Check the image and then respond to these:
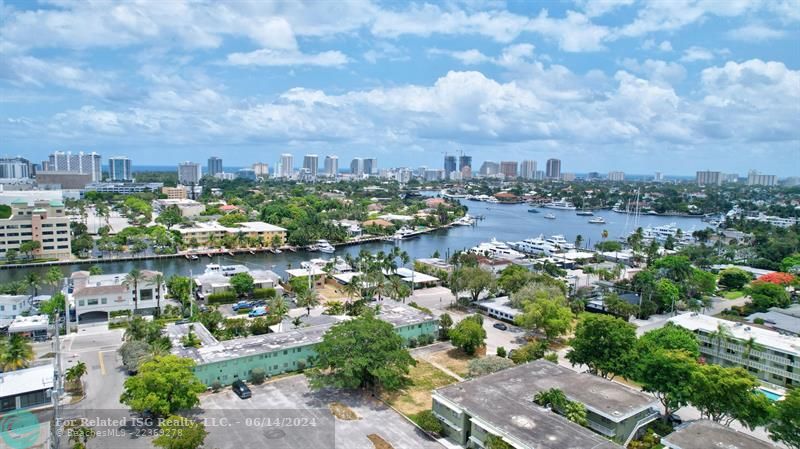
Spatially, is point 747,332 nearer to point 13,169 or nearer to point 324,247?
point 324,247

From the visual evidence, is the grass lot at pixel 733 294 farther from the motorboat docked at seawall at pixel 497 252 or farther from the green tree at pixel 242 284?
the green tree at pixel 242 284

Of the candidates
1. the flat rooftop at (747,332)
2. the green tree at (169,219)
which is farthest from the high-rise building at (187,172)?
the flat rooftop at (747,332)

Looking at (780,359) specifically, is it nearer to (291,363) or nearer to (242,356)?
(291,363)

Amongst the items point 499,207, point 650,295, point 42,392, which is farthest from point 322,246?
point 499,207

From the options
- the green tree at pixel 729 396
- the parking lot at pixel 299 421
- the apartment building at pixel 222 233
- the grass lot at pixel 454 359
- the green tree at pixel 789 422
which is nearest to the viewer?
the green tree at pixel 789 422

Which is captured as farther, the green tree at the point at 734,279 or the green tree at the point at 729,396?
the green tree at the point at 734,279
